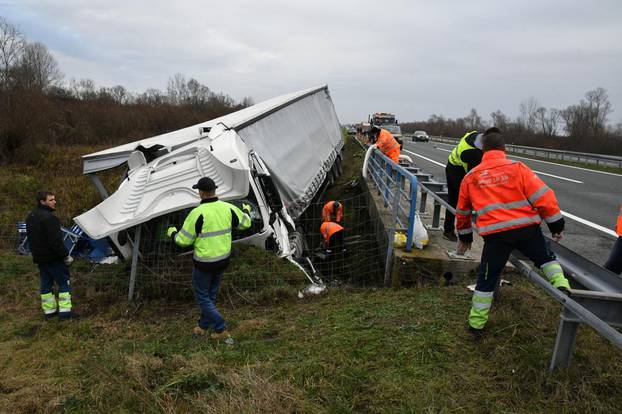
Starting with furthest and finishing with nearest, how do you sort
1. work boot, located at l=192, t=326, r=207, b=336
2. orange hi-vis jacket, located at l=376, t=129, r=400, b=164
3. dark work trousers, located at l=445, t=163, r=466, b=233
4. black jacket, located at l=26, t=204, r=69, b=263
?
1. orange hi-vis jacket, located at l=376, t=129, r=400, b=164
2. dark work trousers, located at l=445, t=163, r=466, b=233
3. black jacket, located at l=26, t=204, r=69, b=263
4. work boot, located at l=192, t=326, r=207, b=336

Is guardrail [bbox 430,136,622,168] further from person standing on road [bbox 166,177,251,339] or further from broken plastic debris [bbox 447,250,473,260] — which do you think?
person standing on road [bbox 166,177,251,339]

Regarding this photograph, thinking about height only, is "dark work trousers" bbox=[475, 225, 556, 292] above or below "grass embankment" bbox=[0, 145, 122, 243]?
above

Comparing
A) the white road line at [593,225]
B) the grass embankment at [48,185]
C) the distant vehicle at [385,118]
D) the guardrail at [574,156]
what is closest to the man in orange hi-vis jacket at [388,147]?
the white road line at [593,225]

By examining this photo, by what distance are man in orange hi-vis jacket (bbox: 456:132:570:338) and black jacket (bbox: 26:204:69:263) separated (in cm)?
448

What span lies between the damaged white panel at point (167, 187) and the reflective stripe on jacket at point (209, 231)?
0.57 m

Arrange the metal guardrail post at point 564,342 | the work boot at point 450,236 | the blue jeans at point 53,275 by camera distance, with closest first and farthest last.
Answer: the metal guardrail post at point 564,342 → the blue jeans at point 53,275 → the work boot at point 450,236

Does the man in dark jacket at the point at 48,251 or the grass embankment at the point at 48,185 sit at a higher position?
the man in dark jacket at the point at 48,251

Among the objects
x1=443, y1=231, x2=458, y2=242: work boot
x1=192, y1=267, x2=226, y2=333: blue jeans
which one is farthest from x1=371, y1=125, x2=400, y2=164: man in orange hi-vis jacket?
x1=192, y1=267, x2=226, y2=333: blue jeans

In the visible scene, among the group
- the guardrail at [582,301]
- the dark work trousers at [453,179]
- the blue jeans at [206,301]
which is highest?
the dark work trousers at [453,179]

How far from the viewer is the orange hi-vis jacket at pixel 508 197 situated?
112 inches

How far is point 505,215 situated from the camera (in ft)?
9.55

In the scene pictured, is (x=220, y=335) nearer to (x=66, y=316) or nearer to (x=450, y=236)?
(x=66, y=316)

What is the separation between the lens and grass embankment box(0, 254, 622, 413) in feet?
8.16

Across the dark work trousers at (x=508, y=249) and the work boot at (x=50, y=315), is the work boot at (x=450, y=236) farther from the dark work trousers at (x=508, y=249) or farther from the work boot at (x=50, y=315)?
the work boot at (x=50, y=315)
